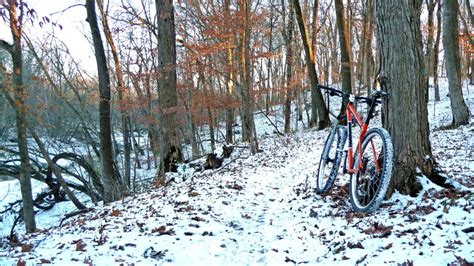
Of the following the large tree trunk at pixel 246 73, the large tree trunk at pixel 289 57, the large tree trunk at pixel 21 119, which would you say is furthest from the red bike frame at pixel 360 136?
the large tree trunk at pixel 289 57

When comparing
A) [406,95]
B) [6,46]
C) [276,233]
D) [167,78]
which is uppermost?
[6,46]

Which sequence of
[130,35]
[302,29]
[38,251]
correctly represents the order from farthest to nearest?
1. [302,29]
2. [130,35]
3. [38,251]

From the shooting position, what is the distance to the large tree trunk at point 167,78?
1019 cm

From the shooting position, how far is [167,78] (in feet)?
33.9

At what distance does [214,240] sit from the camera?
4.14 meters

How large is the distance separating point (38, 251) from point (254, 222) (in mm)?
2573

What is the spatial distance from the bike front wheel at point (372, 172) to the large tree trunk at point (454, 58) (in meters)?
8.61

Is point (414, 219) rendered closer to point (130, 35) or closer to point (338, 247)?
point (338, 247)

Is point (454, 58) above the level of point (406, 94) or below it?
above

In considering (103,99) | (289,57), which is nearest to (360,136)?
(103,99)

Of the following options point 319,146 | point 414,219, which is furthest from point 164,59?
point 414,219

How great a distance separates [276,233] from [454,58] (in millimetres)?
10081

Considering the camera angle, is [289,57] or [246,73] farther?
[289,57]

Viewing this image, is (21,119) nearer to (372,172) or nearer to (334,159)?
(334,159)
